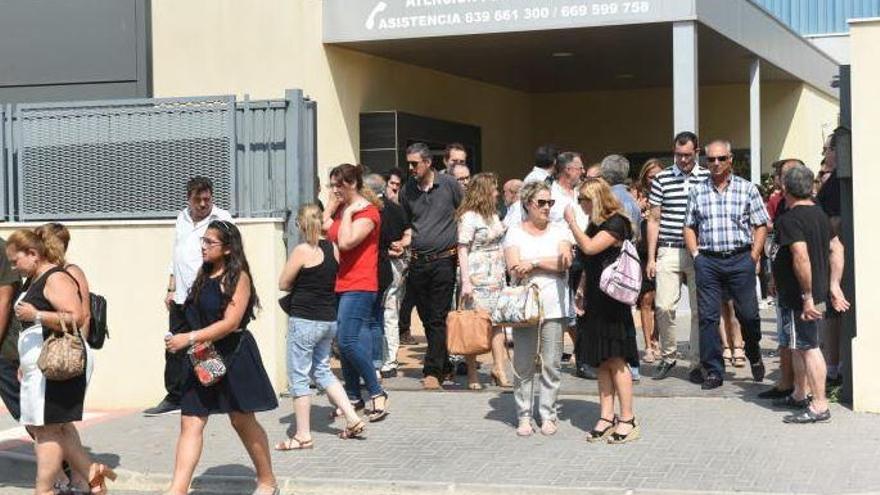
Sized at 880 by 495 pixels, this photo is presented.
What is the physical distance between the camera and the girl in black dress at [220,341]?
7387 mm

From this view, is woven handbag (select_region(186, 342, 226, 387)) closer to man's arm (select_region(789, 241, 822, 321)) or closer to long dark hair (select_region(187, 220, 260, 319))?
long dark hair (select_region(187, 220, 260, 319))

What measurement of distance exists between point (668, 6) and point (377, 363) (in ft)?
22.1

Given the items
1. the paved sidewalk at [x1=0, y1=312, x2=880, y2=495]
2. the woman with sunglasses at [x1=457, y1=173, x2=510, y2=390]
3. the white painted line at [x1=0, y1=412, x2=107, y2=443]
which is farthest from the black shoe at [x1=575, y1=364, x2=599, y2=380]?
the white painted line at [x1=0, y1=412, x2=107, y2=443]

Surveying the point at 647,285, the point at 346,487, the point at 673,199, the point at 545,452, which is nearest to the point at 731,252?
the point at 673,199

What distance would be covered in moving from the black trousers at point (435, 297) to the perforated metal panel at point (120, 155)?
5.48ft

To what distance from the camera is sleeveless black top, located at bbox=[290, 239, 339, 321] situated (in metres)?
8.92

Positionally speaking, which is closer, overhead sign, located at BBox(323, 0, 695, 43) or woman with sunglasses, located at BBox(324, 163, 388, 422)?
woman with sunglasses, located at BBox(324, 163, 388, 422)

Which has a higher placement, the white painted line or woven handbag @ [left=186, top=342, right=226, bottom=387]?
woven handbag @ [left=186, top=342, right=226, bottom=387]

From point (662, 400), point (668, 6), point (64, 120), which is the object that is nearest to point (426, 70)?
point (668, 6)

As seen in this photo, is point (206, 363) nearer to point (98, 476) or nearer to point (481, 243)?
point (98, 476)

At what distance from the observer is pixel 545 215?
911cm

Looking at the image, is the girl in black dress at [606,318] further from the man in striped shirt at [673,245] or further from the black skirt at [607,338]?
the man in striped shirt at [673,245]

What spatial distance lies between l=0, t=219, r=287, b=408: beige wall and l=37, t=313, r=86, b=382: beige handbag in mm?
3400

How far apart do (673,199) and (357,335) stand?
2.91 m
